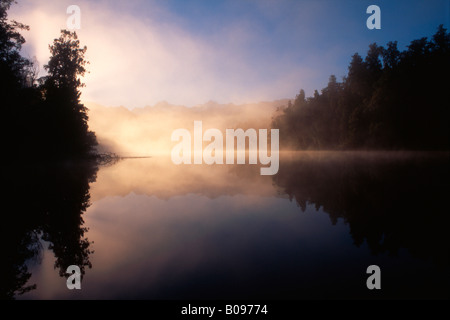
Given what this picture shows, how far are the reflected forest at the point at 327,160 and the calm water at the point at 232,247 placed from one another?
63 mm

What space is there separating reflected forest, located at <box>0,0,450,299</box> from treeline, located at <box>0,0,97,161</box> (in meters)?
0.14

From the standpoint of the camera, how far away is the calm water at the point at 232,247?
3.66m

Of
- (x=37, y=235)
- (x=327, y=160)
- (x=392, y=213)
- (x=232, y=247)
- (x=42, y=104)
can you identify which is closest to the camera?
(x=232, y=247)

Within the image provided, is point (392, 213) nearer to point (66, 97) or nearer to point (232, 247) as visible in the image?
point (232, 247)

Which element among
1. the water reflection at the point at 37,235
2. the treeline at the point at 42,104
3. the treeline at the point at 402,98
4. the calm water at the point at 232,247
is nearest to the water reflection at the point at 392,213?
the calm water at the point at 232,247

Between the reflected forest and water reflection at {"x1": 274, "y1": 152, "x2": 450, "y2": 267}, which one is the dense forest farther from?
water reflection at {"x1": 274, "y1": 152, "x2": 450, "y2": 267}

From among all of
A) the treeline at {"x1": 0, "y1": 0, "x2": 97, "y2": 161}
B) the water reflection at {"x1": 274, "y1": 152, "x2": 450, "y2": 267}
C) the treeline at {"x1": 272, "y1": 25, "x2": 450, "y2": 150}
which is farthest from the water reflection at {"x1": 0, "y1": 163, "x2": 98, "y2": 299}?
the treeline at {"x1": 272, "y1": 25, "x2": 450, "y2": 150}

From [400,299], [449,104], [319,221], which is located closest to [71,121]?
[319,221]

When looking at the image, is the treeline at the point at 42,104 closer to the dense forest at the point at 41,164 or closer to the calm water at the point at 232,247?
the dense forest at the point at 41,164

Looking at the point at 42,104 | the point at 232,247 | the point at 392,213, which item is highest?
the point at 42,104

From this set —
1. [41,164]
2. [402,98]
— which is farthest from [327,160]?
[41,164]

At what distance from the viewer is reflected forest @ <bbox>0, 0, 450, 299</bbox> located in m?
5.47

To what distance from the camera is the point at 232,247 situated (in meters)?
5.25

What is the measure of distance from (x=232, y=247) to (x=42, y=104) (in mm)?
35523
